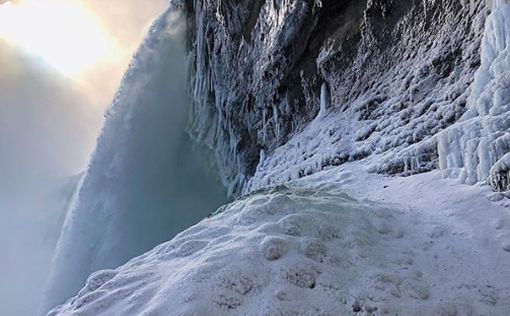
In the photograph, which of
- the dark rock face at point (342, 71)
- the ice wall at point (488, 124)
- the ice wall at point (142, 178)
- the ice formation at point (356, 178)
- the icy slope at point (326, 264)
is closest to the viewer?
the icy slope at point (326, 264)

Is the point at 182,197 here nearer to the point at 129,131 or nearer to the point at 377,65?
the point at 129,131

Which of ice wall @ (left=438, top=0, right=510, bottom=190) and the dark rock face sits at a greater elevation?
the dark rock face

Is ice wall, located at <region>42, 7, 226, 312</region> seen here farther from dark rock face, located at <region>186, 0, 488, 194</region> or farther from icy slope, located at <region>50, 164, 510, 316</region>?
icy slope, located at <region>50, 164, 510, 316</region>

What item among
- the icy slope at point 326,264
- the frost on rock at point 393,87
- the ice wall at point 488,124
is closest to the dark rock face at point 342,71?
the frost on rock at point 393,87

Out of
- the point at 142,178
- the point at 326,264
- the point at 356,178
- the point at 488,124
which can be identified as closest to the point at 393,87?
the point at 356,178

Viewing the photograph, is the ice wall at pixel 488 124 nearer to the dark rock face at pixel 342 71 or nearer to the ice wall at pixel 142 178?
the dark rock face at pixel 342 71

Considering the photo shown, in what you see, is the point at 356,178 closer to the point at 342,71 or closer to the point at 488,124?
the point at 488,124

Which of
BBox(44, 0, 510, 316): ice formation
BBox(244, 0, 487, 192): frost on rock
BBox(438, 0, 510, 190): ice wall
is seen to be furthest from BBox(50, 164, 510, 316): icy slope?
BBox(244, 0, 487, 192): frost on rock
